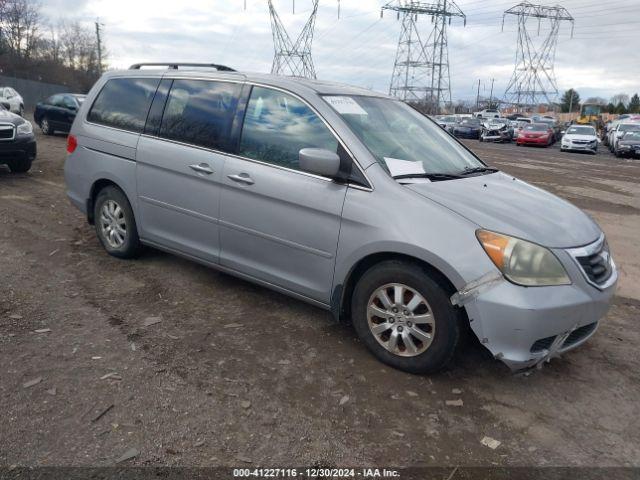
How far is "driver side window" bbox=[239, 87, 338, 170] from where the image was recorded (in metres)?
3.85

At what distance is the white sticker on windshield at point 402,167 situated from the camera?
144 inches

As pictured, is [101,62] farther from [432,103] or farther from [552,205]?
[552,205]

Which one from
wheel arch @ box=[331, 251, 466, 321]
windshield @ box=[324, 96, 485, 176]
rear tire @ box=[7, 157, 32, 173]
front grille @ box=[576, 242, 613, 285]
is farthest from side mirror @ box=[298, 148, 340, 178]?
rear tire @ box=[7, 157, 32, 173]

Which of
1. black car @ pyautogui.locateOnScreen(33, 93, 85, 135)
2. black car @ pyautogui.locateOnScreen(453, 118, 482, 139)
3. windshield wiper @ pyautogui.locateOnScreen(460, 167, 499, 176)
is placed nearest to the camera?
windshield wiper @ pyautogui.locateOnScreen(460, 167, 499, 176)

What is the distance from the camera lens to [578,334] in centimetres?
337

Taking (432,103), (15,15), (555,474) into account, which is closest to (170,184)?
(555,474)

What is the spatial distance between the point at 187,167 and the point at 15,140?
630 centimetres

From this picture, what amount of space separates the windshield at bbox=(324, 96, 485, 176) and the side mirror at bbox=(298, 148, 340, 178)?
1.04 ft

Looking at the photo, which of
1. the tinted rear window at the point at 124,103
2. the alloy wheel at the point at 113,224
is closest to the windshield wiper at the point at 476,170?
the tinted rear window at the point at 124,103

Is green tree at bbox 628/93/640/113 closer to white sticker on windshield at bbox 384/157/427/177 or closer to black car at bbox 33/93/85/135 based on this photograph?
black car at bbox 33/93/85/135

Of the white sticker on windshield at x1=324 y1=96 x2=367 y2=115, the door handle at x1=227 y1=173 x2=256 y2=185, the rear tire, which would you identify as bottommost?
the rear tire

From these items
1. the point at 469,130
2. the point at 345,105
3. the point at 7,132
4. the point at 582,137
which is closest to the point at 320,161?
the point at 345,105

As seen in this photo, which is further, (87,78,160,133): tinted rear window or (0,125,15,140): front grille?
(0,125,15,140): front grille

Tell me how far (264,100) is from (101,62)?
7208 cm
